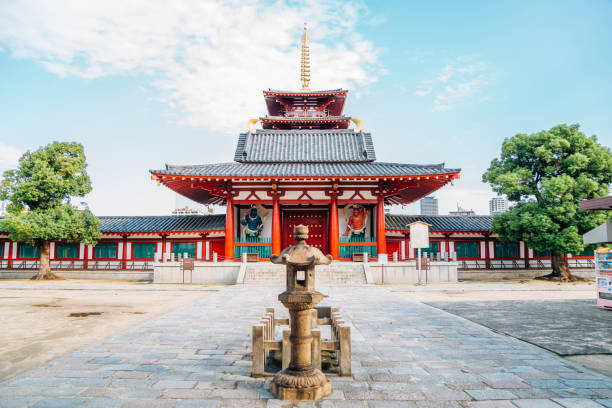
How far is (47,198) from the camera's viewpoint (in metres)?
20.5

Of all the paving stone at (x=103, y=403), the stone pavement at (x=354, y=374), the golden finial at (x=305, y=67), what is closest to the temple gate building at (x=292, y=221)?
the golden finial at (x=305, y=67)

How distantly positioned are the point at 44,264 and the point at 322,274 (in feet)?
55.3

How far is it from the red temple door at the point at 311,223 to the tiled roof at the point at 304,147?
3.18 m

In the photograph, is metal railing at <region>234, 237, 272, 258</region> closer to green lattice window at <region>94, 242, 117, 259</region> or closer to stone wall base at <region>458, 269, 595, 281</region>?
green lattice window at <region>94, 242, 117, 259</region>

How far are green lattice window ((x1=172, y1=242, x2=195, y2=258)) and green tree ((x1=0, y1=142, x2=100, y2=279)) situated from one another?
459 centimetres

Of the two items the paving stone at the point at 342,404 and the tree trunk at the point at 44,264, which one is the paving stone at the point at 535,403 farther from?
the tree trunk at the point at 44,264

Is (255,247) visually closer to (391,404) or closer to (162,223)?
(162,223)

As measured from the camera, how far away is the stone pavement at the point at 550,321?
6.15 metres

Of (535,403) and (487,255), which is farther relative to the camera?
(487,255)

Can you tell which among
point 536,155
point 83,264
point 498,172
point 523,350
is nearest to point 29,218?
point 83,264

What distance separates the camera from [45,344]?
6414 millimetres

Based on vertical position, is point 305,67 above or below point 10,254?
above

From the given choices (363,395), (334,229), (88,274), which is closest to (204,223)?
(88,274)

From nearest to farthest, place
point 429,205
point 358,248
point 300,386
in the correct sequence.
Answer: point 300,386 < point 358,248 < point 429,205
